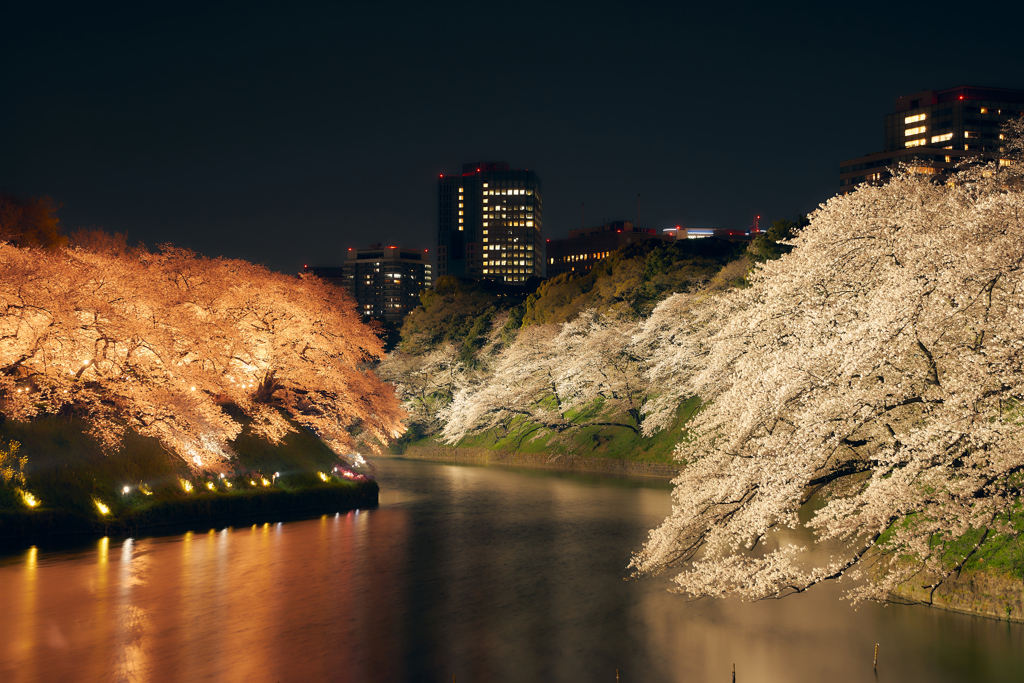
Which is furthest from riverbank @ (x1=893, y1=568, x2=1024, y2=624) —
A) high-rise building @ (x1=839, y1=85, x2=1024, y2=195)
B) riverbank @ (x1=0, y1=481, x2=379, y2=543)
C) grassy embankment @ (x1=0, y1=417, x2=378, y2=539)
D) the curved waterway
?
Answer: high-rise building @ (x1=839, y1=85, x2=1024, y2=195)

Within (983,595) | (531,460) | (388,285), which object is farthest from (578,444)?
(388,285)

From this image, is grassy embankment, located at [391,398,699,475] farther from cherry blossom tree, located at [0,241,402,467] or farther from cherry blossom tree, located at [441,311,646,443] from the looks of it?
cherry blossom tree, located at [0,241,402,467]

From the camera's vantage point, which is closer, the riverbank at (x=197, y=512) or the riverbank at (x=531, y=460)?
the riverbank at (x=197, y=512)

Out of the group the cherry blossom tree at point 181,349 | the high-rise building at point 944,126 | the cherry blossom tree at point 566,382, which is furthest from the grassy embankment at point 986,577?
the high-rise building at point 944,126

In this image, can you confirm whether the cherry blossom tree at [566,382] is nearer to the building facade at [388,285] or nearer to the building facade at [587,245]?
the building facade at [587,245]

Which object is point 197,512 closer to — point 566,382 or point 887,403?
point 887,403

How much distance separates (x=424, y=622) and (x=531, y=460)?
3404cm

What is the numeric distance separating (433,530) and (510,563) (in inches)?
211

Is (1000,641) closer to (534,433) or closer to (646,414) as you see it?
(646,414)

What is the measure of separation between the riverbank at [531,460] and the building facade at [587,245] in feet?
294

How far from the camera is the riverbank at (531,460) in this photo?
3922 centimetres

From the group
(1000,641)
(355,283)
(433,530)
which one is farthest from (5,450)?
(355,283)

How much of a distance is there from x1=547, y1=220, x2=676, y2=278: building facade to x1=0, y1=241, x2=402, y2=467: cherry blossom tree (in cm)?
10992

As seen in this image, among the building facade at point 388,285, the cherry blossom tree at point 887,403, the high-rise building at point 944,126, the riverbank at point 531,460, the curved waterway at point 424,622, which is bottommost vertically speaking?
the riverbank at point 531,460
